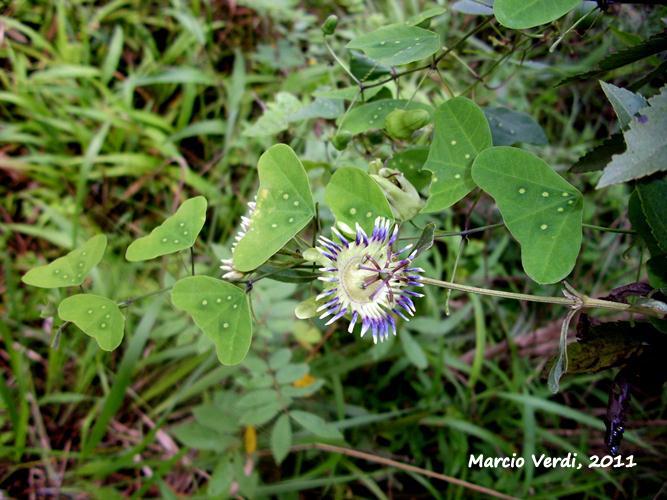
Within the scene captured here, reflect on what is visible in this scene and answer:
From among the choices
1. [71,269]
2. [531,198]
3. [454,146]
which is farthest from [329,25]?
[71,269]

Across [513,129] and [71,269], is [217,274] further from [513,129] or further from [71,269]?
[513,129]

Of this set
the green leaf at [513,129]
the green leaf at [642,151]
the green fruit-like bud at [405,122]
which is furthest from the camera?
the green leaf at [513,129]

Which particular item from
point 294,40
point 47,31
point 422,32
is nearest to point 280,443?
point 422,32

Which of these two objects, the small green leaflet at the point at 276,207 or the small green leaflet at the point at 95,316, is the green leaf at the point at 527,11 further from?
the small green leaflet at the point at 95,316

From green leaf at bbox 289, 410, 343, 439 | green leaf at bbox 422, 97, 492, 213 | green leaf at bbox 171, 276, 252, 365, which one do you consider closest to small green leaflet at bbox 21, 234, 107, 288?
green leaf at bbox 171, 276, 252, 365

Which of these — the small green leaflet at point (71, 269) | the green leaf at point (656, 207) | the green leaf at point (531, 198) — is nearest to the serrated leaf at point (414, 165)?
the green leaf at point (531, 198)

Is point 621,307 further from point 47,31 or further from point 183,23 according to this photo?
point 47,31
